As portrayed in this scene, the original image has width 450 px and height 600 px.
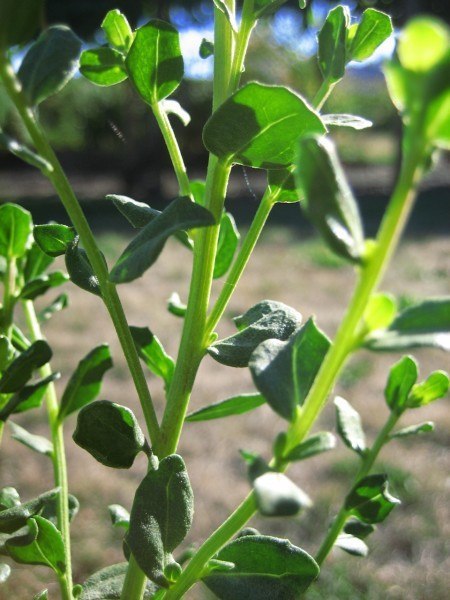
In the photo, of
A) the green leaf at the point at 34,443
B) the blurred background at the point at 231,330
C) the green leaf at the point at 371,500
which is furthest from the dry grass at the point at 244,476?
the green leaf at the point at 371,500

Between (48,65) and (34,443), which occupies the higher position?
(48,65)

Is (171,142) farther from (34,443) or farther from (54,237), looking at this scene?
(34,443)

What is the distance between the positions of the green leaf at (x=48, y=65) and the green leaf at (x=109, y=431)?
20cm

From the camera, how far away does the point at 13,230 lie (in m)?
0.60

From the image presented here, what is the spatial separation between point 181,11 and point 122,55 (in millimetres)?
7868

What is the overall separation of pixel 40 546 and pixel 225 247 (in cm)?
29

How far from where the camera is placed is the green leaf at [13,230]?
60cm

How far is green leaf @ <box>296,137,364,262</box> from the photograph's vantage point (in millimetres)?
298

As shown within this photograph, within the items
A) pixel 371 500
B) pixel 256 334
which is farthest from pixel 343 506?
pixel 256 334

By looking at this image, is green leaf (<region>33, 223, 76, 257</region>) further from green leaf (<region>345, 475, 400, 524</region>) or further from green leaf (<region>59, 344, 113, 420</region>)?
green leaf (<region>345, 475, 400, 524</region>)

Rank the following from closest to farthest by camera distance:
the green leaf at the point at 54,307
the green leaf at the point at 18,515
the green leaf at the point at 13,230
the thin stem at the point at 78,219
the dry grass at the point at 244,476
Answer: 1. the thin stem at the point at 78,219
2. the green leaf at the point at 18,515
3. the green leaf at the point at 13,230
4. the green leaf at the point at 54,307
5. the dry grass at the point at 244,476

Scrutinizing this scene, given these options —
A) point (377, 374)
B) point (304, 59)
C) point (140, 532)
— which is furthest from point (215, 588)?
point (304, 59)

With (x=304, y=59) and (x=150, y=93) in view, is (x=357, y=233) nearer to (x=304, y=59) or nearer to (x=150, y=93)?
(x=150, y=93)

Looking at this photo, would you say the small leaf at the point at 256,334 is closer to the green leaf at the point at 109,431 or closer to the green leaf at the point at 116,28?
the green leaf at the point at 109,431
